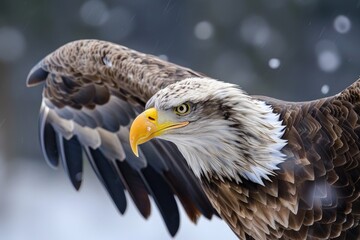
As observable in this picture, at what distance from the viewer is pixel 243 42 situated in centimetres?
1190

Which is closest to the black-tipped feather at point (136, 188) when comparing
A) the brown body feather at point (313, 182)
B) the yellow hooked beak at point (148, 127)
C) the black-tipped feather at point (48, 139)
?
the black-tipped feather at point (48, 139)

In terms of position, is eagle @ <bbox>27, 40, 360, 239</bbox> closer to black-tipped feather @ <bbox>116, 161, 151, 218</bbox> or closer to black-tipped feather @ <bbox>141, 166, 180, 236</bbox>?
black-tipped feather @ <bbox>141, 166, 180, 236</bbox>

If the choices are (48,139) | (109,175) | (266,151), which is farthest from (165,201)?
→ (266,151)

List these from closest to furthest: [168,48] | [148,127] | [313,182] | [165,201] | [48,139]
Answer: [148,127] < [313,182] < [165,201] < [48,139] < [168,48]

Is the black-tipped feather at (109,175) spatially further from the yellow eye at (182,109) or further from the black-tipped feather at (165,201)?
the yellow eye at (182,109)

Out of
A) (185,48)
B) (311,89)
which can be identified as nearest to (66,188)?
(185,48)

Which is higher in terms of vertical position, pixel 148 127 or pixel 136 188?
pixel 148 127

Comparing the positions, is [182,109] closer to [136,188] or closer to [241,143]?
[241,143]

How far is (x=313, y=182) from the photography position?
4270 millimetres

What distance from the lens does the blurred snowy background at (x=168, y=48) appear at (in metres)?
10.8

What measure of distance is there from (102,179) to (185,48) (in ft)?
19.1

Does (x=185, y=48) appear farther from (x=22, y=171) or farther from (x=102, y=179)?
(x=102, y=179)

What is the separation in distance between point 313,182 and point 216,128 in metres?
0.51

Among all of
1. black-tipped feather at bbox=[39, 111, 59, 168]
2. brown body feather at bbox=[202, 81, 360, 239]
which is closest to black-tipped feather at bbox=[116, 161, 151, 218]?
black-tipped feather at bbox=[39, 111, 59, 168]
